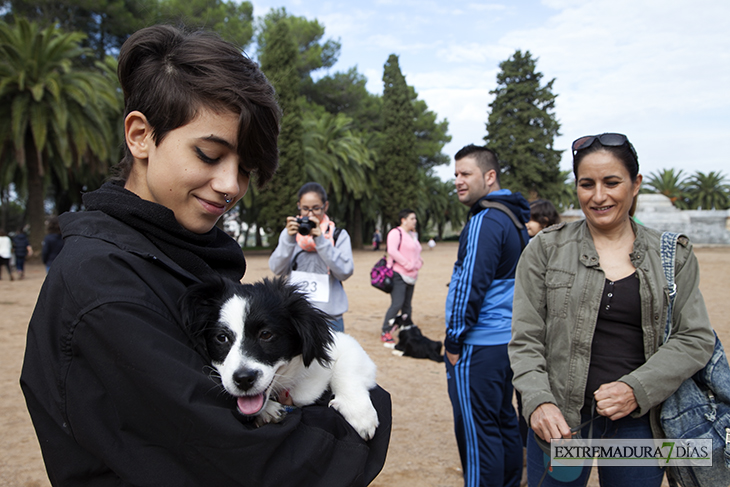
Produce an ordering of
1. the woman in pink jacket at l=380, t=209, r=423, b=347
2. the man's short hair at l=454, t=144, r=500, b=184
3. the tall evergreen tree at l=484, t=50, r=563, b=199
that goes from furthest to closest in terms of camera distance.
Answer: the tall evergreen tree at l=484, t=50, r=563, b=199 → the woman in pink jacket at l=380, t=209, r=423, b=347 → the man's short hair at l=454, t=144, r=500, b=184

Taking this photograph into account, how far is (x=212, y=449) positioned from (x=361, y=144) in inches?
1344

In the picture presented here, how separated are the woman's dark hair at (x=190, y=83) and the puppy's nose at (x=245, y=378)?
27.1 inches

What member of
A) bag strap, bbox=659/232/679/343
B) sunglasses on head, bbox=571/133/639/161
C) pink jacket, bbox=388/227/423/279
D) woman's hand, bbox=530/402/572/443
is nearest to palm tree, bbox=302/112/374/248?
pink jacket, bbox=388/227/423/279

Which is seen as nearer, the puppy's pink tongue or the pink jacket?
the puppy's pink tongue

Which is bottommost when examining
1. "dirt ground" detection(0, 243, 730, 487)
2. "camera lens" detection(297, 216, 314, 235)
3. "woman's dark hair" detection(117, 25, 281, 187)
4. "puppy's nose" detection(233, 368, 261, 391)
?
"dirt ground" detection(0, 243, 730, 487)

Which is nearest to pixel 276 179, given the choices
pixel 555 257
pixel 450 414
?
pixel 450 414

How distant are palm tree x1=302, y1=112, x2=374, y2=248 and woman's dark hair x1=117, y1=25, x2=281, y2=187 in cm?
2927

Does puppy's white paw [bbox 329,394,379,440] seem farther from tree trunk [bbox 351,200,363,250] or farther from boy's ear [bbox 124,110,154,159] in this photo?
tree trunk [bbox 351,200,363,250]

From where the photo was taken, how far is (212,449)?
3.64ft

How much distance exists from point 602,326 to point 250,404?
83.4 inches

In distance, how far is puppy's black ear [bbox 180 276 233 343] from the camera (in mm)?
1380

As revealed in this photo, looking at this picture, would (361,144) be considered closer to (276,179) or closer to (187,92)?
(276,179)

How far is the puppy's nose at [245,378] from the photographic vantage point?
1501 millimetres

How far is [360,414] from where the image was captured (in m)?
1.60
